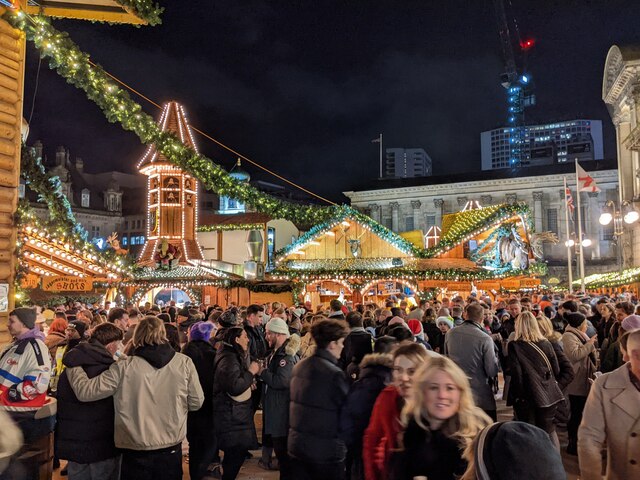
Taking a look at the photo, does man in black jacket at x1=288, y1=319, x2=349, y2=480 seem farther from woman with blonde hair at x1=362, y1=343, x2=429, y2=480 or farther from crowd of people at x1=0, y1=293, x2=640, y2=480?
woman with blonde hair at x1=362, y1=343, x2=429, y2=480

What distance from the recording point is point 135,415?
4.84 m

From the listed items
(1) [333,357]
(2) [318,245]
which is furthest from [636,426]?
(2) [318,245]

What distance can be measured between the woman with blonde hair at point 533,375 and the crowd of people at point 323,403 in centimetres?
1

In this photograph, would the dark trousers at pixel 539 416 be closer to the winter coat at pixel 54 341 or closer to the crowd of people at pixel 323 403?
the crowd of people at pixel 323 403

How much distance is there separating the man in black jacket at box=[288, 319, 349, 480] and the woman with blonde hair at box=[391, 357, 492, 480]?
52.2 inches

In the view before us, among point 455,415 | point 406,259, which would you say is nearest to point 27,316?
point 455,415

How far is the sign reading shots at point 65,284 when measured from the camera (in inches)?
584

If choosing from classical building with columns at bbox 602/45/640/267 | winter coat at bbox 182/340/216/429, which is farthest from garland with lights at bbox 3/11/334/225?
classical building with columns at bbox 602/45/640/267

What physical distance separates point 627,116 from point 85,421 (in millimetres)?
51993

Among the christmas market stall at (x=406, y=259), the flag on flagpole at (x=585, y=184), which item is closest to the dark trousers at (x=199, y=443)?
the christmas market stall at (x=406, y=259)

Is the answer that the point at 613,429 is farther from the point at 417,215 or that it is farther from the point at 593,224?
the point at 417,215

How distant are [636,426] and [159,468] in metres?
3.61

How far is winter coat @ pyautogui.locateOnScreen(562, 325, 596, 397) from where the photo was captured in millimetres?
7969

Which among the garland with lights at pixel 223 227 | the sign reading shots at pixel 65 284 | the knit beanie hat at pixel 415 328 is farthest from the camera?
the garland with lights at pixel 223 227
